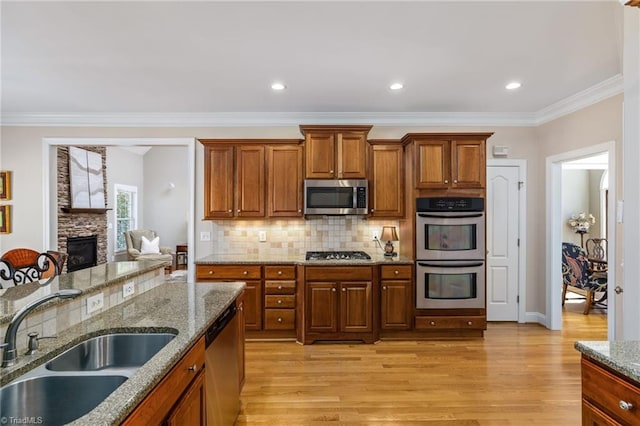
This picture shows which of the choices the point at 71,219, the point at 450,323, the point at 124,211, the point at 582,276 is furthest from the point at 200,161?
the point at 582,276

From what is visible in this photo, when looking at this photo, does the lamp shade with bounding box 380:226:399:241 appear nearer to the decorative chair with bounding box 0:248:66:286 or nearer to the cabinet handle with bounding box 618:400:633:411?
the cabinet handle with bounding box 618:400:633:411

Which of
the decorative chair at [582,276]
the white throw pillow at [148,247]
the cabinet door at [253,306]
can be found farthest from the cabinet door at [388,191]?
the white throw pillow at [148,247]

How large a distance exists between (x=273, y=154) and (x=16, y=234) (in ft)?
11.6

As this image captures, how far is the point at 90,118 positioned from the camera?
4348 millimetres

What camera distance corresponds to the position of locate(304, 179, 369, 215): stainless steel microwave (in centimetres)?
404

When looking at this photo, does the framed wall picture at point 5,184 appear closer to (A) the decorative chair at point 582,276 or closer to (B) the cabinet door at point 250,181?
(B) the cabinet door at point 250,181

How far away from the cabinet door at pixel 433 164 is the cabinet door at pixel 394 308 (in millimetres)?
1189

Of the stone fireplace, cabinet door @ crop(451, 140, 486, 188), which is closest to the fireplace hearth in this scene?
the stone fireplace

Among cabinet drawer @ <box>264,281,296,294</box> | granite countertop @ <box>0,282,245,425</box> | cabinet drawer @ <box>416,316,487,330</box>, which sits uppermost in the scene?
granite countertop @ <box>0,282,245,425</box>

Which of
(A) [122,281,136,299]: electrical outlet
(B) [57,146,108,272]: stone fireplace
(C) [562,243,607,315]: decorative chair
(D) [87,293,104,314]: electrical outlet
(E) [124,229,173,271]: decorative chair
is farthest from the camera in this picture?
(E) [124,229,173,271]: decorative chair

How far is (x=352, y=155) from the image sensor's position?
405 centimetres

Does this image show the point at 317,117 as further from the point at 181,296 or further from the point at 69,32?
the point at 181,296

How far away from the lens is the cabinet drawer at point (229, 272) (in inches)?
150

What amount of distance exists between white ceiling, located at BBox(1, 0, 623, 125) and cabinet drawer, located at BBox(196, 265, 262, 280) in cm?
190
